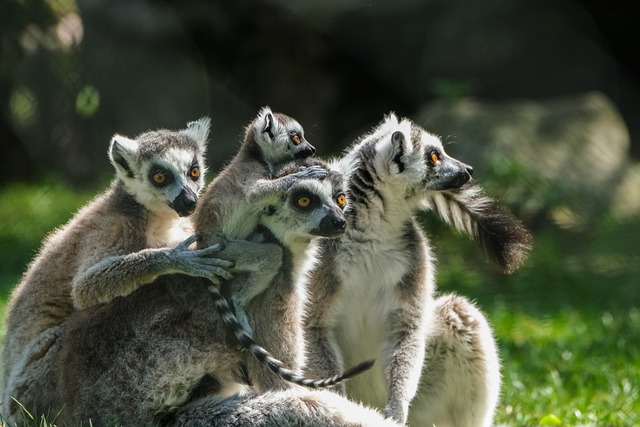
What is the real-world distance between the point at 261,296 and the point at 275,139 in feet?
3.03

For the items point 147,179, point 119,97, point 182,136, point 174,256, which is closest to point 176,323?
point 174,256

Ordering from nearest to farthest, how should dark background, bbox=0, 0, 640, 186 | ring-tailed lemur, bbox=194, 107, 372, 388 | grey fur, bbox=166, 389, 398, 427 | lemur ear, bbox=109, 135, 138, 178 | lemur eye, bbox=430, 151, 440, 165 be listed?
grey fur, bbox=166, 389, 398, 427
ring-tailed lemur, bbox=194, 107, 372, 388
lemur ear, bbox=109, 135, 138, 178
lemur eye, bbox=430, 151, 440, 165
dark background, bbox=0, 0, 640, 186

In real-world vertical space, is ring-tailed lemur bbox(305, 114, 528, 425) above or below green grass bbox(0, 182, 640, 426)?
above

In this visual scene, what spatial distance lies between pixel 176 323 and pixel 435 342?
5.76ft

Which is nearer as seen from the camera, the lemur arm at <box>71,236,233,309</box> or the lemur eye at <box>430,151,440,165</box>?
the lemur arm at <box>71,236,233,309</box>

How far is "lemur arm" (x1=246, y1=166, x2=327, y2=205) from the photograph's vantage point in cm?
457

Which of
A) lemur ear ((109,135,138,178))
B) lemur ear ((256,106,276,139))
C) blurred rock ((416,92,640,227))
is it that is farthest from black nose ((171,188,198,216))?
blurred rock ((416,92,640,227))

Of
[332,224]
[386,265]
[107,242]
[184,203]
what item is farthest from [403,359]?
[107,242]

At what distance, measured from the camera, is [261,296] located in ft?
14.9

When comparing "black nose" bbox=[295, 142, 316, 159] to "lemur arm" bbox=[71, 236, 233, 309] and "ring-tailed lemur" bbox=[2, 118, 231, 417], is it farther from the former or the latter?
"lemur arm" bbox=[71, 236, 233, 309]

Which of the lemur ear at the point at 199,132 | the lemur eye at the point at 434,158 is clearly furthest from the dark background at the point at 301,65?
the lemur eye at the point at 434,158

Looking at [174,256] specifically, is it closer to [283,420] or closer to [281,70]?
[283,420]

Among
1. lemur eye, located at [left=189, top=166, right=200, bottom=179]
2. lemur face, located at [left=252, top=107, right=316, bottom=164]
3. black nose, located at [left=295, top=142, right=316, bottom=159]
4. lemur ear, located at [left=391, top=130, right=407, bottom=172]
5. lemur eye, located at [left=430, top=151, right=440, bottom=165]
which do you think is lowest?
lemur eye, located at [left=430, top=151, right=440, bottom=165]

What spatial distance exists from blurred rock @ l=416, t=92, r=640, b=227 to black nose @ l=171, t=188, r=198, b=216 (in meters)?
6.08
